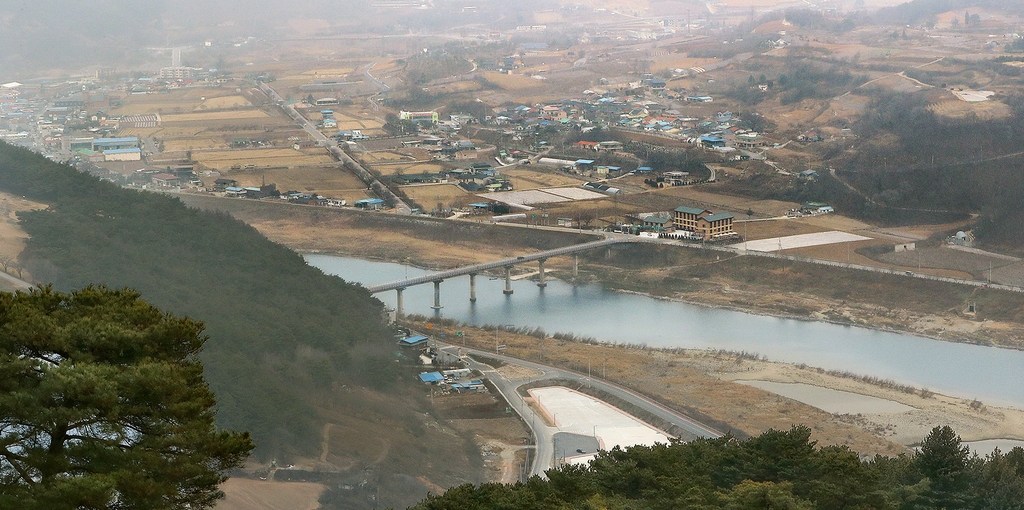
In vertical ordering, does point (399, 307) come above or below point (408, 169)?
below

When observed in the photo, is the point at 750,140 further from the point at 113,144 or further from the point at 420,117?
the point at 113,144

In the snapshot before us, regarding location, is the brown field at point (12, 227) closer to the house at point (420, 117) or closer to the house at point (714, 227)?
the house at point (714, 227)

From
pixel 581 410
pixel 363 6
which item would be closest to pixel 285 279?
pixel 581 410

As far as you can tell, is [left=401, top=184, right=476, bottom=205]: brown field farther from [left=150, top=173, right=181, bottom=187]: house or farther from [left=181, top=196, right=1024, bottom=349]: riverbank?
[left=150, top=173, right=181, bottom=187]: house

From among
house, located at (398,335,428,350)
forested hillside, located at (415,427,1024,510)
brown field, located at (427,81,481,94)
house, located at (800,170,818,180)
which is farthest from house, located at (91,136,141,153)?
forested hillside, located at (415,427,1024,510)

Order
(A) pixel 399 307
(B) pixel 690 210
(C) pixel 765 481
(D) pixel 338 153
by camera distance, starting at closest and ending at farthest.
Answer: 1. (C) pixel 765 481
2. (A) pixel 399 307
3. (B) pixel 690 210
4. (D) pixel 338 153

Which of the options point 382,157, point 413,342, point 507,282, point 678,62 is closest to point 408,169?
point 382,157
